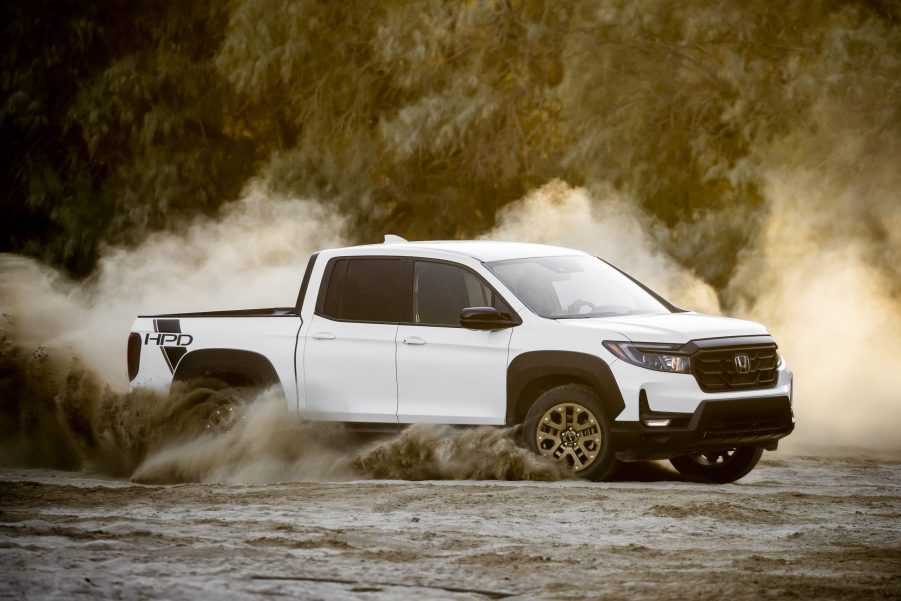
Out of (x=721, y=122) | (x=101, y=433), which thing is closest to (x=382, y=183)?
(x=721, y=122)

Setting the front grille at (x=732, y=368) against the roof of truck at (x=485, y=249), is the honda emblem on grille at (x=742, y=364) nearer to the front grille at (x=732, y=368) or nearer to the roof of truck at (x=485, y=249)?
the front grille at (x=732, y=368)

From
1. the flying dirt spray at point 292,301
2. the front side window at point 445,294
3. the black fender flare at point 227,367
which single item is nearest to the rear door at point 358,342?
the front side window at point 445,294

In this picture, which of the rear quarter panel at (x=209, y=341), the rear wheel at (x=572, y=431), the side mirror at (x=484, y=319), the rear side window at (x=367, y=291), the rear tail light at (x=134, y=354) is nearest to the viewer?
the rear wheel at (x=572, y=431)

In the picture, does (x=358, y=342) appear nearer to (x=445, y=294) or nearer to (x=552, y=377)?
(x=445, y=294)

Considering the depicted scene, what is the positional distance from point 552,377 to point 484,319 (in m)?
0.63

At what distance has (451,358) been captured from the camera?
39.2 feet

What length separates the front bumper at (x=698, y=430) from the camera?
37.2 ft

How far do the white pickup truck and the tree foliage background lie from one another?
384 inches

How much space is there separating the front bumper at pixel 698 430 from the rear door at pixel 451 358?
3.09 feet

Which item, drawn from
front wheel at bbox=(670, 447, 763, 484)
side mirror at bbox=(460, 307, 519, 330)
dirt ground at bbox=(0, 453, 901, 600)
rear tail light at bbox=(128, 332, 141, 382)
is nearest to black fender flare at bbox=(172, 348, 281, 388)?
rear tail light at bbox=(128, 332, 141, 382)

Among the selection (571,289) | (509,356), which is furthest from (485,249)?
(509,356)

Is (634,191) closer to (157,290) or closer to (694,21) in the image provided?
(694,21)

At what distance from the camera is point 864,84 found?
2155cm

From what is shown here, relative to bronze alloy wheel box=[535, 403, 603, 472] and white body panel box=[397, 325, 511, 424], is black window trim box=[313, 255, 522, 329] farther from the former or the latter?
bronze alloy wheel box=[535, 403, 603, 472]
